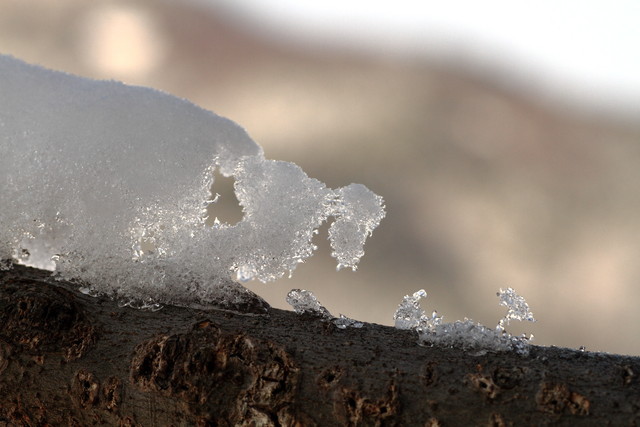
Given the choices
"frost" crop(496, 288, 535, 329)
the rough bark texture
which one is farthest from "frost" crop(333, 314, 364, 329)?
"frost" crop(496, 288, 535, 329)

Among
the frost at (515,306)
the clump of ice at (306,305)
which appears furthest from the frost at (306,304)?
the frost at (515,306)

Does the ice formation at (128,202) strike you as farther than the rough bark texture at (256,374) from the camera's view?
Yes

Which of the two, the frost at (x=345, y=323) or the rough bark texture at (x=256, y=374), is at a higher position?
the frost at (x=345, y=323)

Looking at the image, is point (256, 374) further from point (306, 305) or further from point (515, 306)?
point (515, 306)

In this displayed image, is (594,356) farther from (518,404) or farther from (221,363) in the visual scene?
(221,363)

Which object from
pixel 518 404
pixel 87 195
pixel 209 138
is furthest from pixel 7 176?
pixel 518 404

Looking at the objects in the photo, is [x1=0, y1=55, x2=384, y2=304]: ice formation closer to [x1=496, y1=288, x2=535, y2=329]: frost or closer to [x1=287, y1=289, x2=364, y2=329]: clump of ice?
[x1=287, y1=289, x2=364, y2=329]: clump of ice

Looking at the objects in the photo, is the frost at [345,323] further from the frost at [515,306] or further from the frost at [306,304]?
the frost at [515,306]
